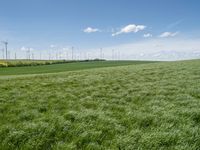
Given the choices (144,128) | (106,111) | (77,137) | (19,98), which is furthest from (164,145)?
(19,98)

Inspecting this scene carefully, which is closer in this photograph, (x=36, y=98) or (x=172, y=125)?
(x=172, y=125)

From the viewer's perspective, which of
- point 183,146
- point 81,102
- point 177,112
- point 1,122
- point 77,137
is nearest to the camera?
point 183,146

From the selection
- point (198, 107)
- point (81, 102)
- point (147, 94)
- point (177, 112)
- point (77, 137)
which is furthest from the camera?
point (147, 94)

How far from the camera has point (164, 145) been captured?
4.04m

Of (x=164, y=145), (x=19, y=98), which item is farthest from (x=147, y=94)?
(x=19, y=98)

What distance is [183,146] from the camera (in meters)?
3.94

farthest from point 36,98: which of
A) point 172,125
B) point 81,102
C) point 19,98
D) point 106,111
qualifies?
point 172,125

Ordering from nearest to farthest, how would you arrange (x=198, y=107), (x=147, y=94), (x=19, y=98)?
(x=198, y=107)
(x=19, y=98)
(x=147, y=94)

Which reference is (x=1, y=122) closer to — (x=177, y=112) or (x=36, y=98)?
(x=36, y=98)

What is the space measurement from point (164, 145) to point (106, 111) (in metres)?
2.44

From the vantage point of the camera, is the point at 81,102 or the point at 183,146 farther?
the point at 81,102

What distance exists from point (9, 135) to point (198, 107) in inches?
231

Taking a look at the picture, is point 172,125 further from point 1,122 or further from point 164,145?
point 1,122

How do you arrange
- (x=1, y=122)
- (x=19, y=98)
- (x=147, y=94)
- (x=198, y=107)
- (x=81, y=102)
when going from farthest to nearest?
(x=147, y=94) → (x=19, y=98) → (x=81, y=102) → (x=198, y=107) → (x=1, y=122)
